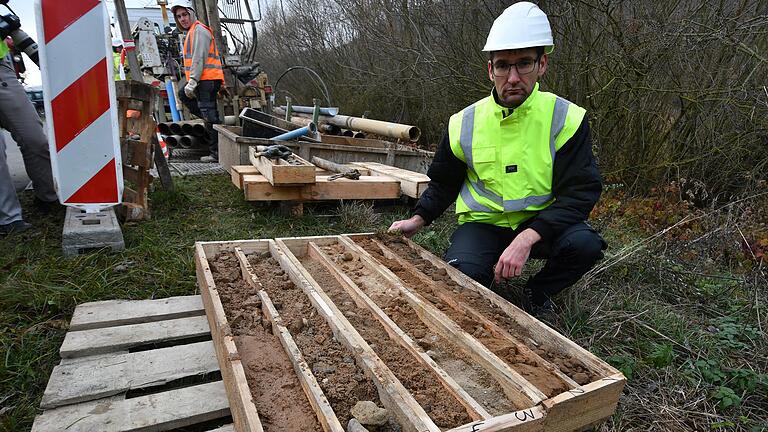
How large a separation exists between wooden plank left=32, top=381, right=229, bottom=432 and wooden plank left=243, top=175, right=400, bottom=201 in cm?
225

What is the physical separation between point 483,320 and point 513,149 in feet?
3.06

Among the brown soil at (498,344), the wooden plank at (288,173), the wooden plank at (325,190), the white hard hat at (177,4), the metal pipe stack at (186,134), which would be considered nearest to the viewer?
the brown soil at (498,344)

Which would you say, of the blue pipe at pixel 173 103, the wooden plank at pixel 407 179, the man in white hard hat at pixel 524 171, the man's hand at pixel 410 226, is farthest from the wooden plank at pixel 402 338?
the blue pipe at pixel 173 103

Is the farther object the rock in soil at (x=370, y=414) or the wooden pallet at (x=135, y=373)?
the wooden pallet at (x=135, y=373)

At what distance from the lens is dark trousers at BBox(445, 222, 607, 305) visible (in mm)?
2348

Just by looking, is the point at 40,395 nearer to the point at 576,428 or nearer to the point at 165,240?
the point at 165,240

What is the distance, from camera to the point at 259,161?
4.21m

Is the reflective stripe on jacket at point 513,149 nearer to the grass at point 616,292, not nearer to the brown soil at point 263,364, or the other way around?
the grass at point 616,292

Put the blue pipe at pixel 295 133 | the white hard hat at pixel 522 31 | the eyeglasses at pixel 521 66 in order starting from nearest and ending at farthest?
1. the white hard hat at pixel 522 31
2. the eyeglasses at pixel 521 66
3. the blue pipe at pixel 295 133

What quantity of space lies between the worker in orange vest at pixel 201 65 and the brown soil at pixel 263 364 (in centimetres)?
496

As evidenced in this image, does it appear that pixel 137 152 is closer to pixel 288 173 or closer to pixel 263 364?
pixel 288 173

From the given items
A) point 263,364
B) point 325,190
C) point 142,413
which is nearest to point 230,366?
point 263,364

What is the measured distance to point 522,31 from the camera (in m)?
2.20

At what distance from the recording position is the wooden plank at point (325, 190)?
3.91 meters
